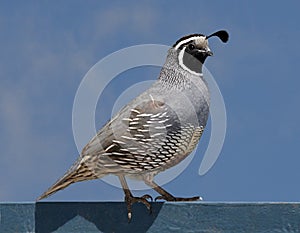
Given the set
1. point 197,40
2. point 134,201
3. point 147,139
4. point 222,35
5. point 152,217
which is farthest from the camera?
point 222,35

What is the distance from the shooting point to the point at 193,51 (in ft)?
15.8

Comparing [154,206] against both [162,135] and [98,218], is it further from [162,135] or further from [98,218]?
[162,135]

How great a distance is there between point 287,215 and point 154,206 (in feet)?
2.20

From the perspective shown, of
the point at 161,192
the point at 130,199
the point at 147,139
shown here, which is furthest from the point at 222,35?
the point at 130,199

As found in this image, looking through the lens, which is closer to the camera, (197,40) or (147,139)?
Result: (147,139)

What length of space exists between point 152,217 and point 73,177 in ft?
3.13

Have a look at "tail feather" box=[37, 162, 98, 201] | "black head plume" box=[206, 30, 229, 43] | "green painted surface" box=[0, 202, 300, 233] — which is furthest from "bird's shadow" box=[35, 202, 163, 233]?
"black head plume" box=[206, 30, 229, 43]

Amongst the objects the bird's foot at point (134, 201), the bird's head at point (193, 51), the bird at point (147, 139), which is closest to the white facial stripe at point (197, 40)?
the bird's head at point (193, 51)

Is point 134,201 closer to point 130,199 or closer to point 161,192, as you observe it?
point 130,199

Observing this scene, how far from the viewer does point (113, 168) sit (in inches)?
174

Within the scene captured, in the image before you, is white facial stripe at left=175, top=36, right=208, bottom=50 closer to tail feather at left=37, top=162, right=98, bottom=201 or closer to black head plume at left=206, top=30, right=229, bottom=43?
black head plume at left=206, top=30, right=229, bottom=43

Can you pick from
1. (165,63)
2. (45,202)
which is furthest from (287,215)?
(165,63)

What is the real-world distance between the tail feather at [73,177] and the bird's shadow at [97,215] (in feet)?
2.20

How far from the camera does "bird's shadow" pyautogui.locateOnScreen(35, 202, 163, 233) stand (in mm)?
3707
